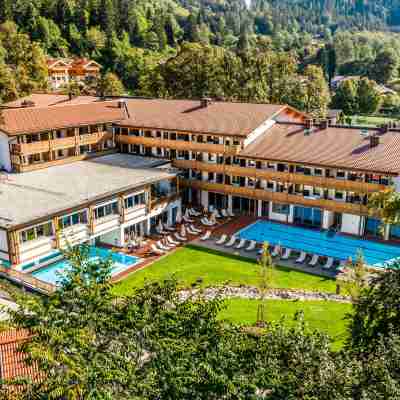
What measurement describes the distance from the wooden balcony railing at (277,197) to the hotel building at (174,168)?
88 mm

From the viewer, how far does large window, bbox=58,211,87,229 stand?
33.8 meters

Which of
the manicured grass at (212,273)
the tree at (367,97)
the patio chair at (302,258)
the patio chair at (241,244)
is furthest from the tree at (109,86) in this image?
the patio chair at (302,258)

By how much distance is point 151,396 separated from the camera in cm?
1234

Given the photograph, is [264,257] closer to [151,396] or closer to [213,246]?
[213,246]

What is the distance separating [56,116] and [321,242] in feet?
84.2

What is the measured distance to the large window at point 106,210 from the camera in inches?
1439

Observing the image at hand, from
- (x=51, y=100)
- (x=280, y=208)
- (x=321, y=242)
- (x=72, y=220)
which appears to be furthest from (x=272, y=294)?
(x=51, y=100)

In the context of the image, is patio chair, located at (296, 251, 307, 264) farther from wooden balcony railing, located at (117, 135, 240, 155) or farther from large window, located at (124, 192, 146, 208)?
large window, located at (124, 192, 146, 208)

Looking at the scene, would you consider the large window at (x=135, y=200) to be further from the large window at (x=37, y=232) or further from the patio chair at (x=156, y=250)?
the large window at (x=37, y=232)

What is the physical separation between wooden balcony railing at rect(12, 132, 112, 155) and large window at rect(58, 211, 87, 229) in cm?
1048

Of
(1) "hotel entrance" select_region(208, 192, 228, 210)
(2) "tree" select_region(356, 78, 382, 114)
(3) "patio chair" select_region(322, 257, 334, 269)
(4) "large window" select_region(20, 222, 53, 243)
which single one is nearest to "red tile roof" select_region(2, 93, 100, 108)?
(1) "hotel entrance" select_region(208, 192, 228, 210)

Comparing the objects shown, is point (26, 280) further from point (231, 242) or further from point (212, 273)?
point (231, 242)

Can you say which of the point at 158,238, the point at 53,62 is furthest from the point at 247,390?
the point at 53,62

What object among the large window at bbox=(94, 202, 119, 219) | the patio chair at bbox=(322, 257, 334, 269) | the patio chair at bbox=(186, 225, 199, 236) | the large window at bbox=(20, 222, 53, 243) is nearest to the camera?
the large window at bbox=(20, 222, 53, 243)
